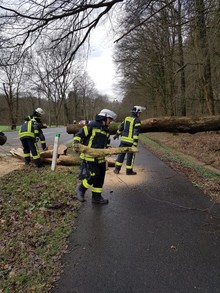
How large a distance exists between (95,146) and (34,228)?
1997 millimetres

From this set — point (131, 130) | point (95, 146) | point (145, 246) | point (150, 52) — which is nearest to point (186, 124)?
point (131, 130)

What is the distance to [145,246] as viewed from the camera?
3.59 metres

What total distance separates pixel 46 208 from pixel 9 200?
3.48 ft

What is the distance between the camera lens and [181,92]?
2016cm

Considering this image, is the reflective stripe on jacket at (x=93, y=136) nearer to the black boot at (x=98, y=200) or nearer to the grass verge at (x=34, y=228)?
the black boot at (x=98, y=200)

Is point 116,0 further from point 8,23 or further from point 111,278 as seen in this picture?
point 111,278

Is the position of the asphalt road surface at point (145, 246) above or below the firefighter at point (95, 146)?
below

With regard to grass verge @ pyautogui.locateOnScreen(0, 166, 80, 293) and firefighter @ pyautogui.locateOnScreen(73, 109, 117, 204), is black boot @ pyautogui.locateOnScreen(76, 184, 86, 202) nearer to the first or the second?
firefighter @ pyautogui.locateOnScreen(73, 109, 117, 204)

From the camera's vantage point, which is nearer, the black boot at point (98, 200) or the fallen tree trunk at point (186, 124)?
the black boot at point (98, 200)

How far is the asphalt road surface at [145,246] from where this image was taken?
2807 millimetres

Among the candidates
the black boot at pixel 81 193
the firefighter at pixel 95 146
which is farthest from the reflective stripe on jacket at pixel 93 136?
the black boot at pixel 81 193

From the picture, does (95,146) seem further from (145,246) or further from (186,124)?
(186,124)

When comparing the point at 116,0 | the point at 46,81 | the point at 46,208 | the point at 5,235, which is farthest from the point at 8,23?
the point at 5,235

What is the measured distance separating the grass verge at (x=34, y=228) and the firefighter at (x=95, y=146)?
17.9 inches
